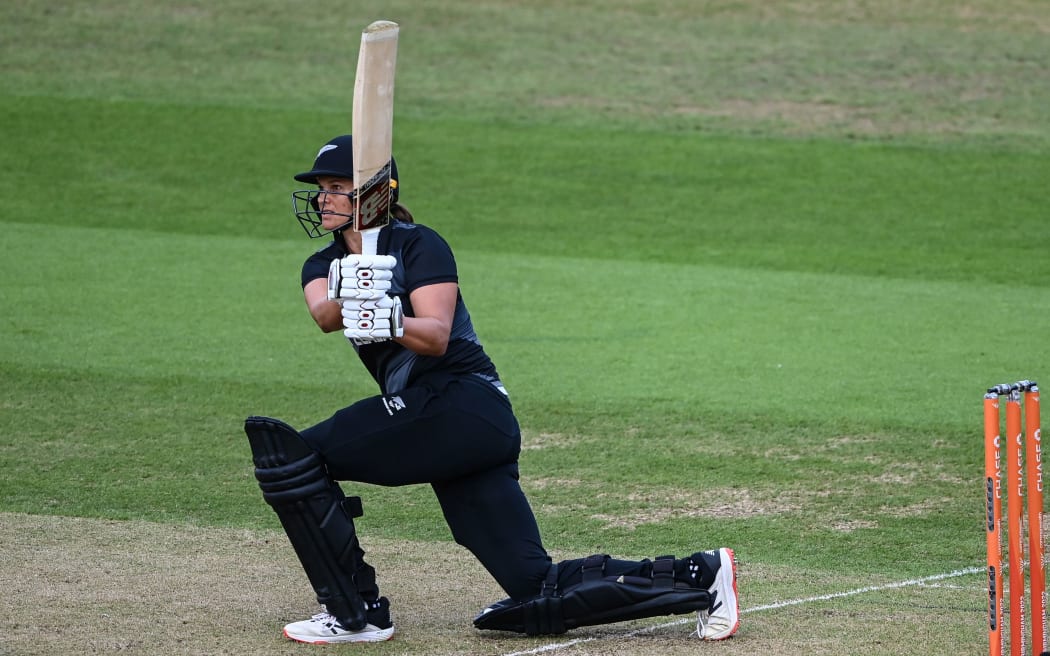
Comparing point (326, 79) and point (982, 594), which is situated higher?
point (326, 79)

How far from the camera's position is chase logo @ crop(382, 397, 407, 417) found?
5.14m

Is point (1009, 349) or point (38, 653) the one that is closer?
point (38, 653)

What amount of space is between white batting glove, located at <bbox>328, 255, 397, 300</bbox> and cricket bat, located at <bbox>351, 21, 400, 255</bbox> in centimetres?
30

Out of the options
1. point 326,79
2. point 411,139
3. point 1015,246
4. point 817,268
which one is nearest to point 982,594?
point 817,268

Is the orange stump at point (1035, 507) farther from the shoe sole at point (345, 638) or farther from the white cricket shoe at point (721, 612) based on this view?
the shoe sole at point (345, 638)

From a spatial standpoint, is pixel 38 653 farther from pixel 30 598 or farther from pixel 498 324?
pixel 498 324

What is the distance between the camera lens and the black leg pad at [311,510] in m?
5.06

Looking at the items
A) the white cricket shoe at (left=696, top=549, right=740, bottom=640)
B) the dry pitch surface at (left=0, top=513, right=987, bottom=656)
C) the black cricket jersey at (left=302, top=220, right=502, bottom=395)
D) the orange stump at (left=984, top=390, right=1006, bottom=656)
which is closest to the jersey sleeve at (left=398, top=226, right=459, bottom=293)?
the black cricket jersey at (left=302, top=220, right=502, bottom=395)

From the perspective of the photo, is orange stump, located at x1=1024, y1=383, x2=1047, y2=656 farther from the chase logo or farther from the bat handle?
the bat handle

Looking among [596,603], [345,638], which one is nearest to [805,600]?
[596,603]

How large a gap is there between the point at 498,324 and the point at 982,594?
5.96 meters

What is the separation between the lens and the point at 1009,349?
34.2 ft

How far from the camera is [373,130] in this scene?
507 cm

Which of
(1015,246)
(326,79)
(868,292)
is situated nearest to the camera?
(868,292)
